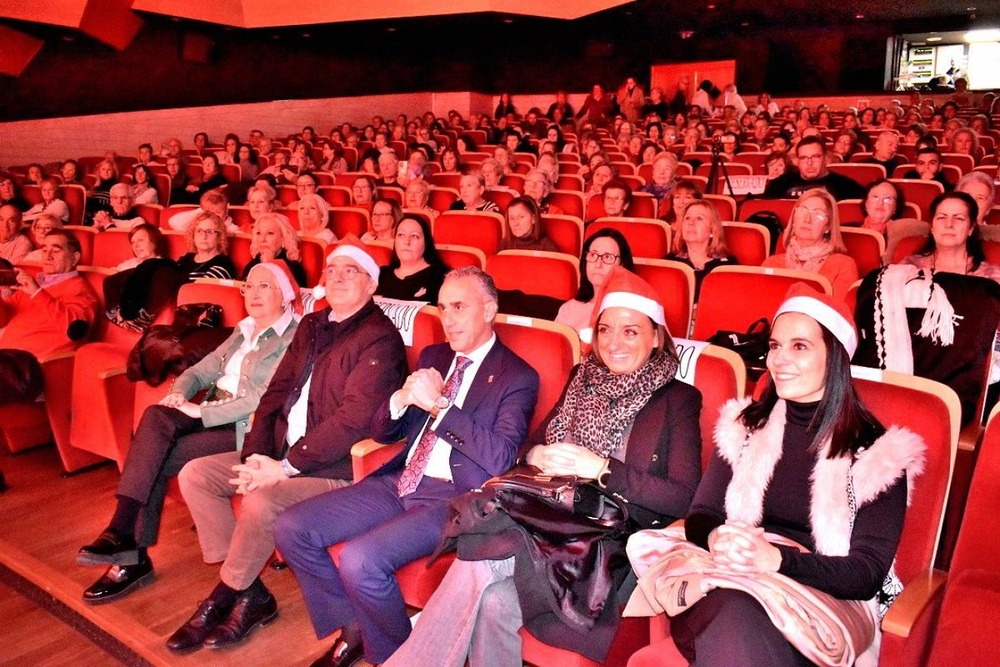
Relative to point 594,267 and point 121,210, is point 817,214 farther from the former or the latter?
point 121,210

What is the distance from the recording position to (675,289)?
3.10m

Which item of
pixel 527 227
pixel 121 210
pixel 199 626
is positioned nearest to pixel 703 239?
pixel 527 227

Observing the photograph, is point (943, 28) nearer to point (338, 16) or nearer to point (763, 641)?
point (338, 16)

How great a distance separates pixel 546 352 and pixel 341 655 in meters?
1.00

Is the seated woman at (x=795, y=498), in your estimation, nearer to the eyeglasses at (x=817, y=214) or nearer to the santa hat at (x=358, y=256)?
the santa hat at (x=358, y=256)

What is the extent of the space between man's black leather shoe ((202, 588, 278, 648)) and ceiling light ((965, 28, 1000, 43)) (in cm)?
1837

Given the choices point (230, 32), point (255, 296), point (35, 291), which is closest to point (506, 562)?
point (255, 296)

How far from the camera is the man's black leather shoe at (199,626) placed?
7.58ft

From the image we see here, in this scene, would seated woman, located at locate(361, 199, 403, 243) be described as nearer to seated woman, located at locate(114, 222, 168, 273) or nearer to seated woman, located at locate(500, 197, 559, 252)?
seated woman, located at locate(500, 197, 559, 252)

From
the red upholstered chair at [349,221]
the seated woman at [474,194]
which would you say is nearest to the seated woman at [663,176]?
the seated woman at [474,194]

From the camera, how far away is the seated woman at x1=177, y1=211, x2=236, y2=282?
3.78m

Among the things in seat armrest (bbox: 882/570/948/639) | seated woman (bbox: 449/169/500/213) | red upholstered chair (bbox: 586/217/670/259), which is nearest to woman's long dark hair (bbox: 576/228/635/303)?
red upholstered chair (bbox: 586/217/670/259)

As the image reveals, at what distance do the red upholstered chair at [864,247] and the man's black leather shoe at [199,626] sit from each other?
9.79 feet

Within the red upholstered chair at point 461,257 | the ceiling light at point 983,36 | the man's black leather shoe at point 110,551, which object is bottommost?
the man's black leather shoe at point 110,551
